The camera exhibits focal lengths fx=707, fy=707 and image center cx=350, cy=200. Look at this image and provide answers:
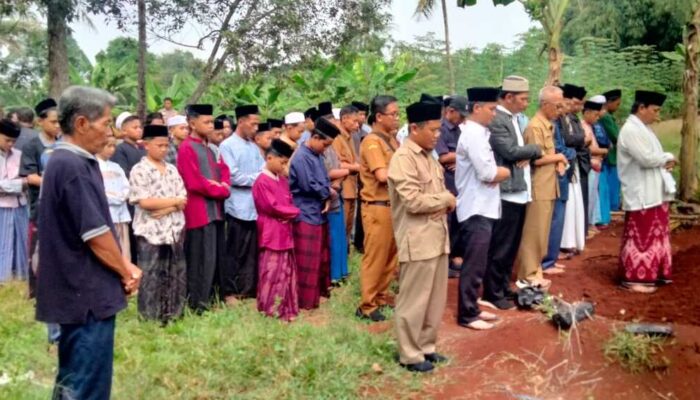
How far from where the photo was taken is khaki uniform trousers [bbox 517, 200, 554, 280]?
6.64m

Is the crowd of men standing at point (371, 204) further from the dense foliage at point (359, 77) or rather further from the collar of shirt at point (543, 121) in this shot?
the dense foliage at point (359, 77)

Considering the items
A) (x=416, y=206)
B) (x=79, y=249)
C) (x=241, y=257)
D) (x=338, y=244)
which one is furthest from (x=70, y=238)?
(x=338, y=244)

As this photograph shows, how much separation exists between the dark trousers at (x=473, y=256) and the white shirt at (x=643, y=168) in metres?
2.08

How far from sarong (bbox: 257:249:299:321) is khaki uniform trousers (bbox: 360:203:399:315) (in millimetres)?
680

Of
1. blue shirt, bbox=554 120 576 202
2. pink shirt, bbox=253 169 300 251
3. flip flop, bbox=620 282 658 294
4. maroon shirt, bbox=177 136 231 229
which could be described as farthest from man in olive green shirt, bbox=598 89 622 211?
maroon shirt, bbox=177 136 231 229

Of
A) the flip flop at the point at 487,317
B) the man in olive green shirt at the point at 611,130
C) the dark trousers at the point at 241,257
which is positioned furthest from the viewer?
the man in olive green shirt at the point at 611,130

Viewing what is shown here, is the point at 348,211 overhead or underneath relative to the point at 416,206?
underneath

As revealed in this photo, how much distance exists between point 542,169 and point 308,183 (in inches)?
86.7

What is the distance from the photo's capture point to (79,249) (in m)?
3.46

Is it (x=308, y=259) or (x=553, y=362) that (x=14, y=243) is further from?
(x=553, y=362)

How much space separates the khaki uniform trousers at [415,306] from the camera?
16.2 feet

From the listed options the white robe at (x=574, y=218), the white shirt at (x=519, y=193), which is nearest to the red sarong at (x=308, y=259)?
the white shirt at (x=519, y=193)

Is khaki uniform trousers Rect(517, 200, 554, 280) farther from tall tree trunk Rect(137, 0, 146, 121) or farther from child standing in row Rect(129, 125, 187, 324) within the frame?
tall tree trunk Rect(137, 0, 146, 121)

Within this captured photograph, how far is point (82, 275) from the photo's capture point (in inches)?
136
